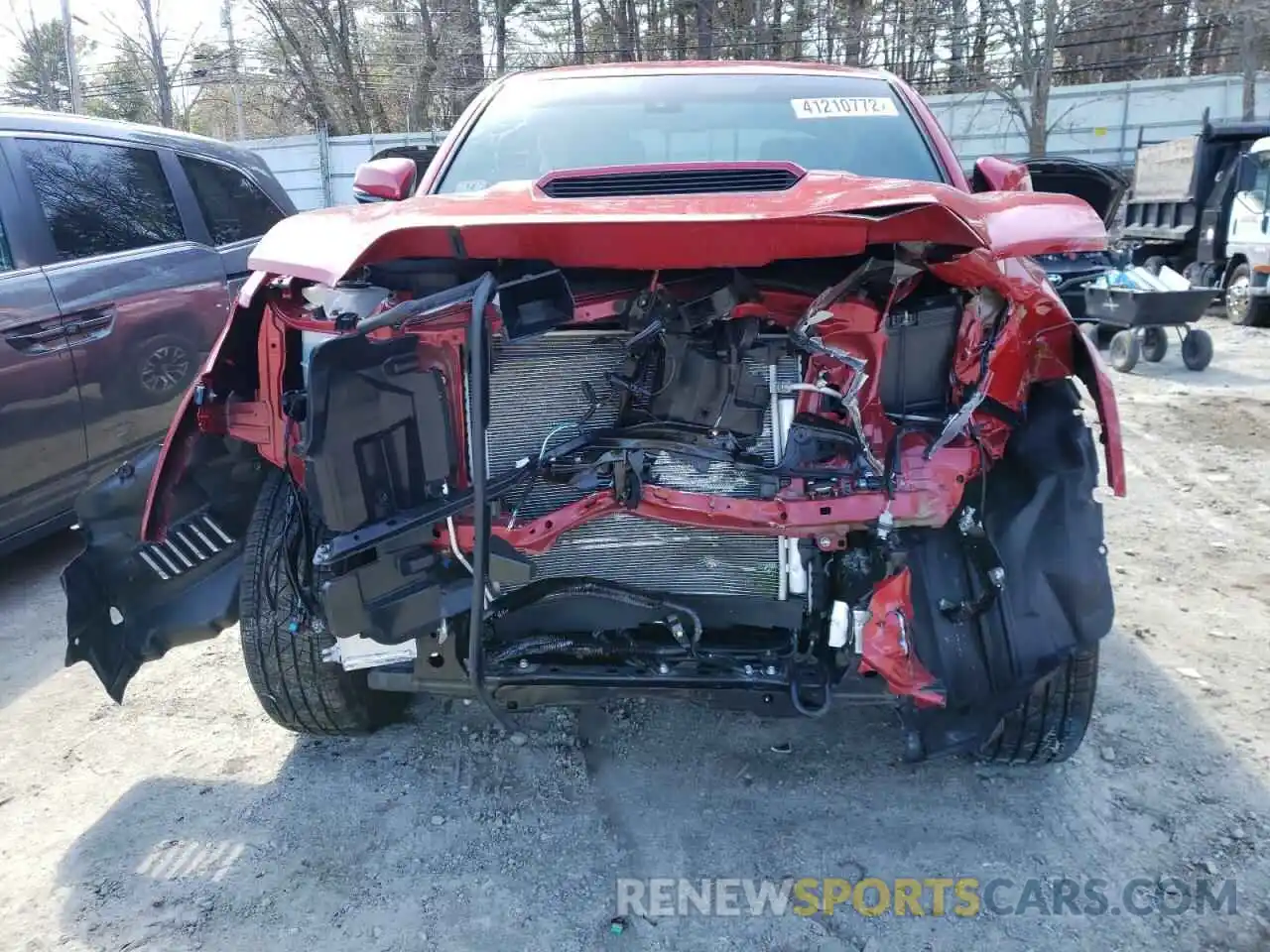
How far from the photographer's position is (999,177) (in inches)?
116

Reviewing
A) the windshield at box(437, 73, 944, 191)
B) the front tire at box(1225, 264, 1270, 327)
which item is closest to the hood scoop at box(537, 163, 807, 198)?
the windshield at box(437, 73, 944, 191)

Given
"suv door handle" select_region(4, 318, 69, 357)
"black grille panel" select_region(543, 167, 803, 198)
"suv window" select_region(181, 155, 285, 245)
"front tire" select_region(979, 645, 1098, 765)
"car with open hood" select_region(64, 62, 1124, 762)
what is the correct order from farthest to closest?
1. "suv window" select_region(181, 155, 285, 245)
2. "suv door handle" select_region(4, 318, 69, 357)
3. "front tire" select_region(979, 645, 1098, 765)
4. "black grille panel" select_region(543, 167, 803, 198)
5. "car with open hood" select_region(64, 62, 1124, 762)

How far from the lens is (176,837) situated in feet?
8.01

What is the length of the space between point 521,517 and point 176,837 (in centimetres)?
127

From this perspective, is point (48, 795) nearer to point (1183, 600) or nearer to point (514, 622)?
point (514, 622)

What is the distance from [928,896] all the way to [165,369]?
3.87 metres

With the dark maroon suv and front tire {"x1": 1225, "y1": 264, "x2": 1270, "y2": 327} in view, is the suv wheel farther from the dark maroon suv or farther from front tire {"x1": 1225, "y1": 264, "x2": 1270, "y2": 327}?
front tire {"x1": 1225, "y1": 264, "x2": 1270, "y2": 327}

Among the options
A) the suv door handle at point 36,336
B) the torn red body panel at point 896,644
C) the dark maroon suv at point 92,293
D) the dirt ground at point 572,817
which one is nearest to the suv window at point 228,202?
the dark maroon suv at point 92,293

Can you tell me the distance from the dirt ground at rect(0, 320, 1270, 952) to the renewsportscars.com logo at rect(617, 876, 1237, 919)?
24mm

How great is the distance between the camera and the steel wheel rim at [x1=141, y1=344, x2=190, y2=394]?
14.1 feet

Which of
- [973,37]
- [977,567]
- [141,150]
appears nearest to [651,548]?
[977,567]

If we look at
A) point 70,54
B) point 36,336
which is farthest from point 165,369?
point 70,54

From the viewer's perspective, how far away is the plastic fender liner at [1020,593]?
214 centimetres

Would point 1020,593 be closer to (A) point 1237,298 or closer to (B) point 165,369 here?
(B) point 165,369
